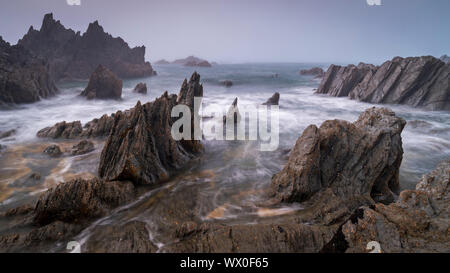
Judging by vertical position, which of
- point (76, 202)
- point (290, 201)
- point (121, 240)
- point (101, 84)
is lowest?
point (121, 240)

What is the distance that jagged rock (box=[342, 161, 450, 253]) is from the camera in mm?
3857

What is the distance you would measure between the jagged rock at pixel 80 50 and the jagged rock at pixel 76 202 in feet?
200

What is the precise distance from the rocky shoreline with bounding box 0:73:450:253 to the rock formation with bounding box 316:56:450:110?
2394 cm

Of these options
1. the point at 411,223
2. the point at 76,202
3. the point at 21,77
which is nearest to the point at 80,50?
the point at 21,77

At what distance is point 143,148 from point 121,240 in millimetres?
3894

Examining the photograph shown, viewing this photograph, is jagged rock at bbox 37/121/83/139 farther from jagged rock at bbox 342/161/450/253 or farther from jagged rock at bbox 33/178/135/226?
jagged rock at bbox 342/161/450/253

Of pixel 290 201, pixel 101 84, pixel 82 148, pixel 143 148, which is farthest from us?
pixel 101 84

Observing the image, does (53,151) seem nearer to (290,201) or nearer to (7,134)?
(7,134)

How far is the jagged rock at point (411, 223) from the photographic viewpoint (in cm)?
386

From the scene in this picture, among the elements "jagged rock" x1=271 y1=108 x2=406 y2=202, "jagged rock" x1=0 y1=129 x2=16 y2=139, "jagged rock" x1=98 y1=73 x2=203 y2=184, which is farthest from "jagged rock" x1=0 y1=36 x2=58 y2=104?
"jagged rock" x1=271 y1=108 x2=406 y2=202

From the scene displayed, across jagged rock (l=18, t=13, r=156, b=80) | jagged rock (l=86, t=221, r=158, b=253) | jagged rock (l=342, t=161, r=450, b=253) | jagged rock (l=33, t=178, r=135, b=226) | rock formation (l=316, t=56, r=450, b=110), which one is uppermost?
jagged rock (l=18, t=13, r=156, b=80)

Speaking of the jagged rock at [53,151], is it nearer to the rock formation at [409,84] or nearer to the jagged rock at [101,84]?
the jagged rock at [101,84]

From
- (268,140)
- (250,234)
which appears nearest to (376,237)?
(250,234)

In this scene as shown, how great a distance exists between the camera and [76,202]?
608 centimetres
